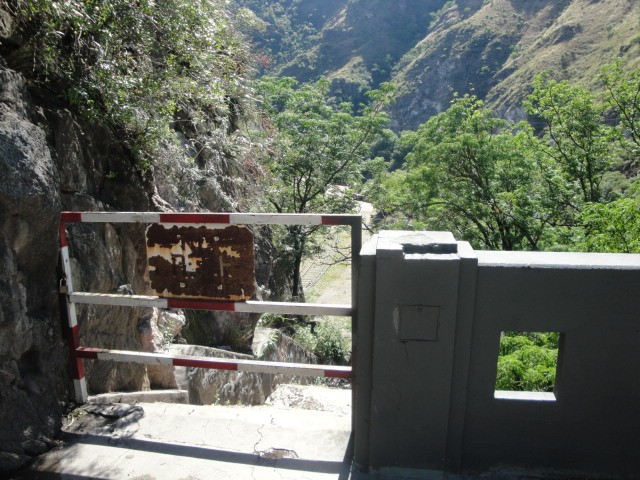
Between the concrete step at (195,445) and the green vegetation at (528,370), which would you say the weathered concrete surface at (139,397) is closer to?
the concrete step at (195,445)

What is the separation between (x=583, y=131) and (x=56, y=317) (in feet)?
65.4

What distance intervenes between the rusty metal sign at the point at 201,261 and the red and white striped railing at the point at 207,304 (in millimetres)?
63

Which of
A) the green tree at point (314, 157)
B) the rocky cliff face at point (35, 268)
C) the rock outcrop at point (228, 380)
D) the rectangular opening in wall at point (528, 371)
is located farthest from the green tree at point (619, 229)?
the green tree at point (314, 157)

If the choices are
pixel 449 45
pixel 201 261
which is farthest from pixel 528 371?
pixel 449 45

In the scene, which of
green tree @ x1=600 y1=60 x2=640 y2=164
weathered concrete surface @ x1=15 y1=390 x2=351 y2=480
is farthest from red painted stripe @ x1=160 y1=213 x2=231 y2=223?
green tree @ x1=600 y1=60 x2=640 y2=164

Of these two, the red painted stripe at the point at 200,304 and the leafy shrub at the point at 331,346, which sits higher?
the red painted stripe at the point at 200,304

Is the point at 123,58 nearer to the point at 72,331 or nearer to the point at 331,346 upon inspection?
the point at 72,331

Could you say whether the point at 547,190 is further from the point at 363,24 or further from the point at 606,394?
the point at 363,24

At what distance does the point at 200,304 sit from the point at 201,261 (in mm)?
289

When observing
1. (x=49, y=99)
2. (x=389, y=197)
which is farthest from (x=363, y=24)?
(x=49, y=99)

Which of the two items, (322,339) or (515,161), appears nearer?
(322,339)

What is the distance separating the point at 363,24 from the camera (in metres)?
133

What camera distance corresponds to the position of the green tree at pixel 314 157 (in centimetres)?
1883

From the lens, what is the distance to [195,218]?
10.8 feet
